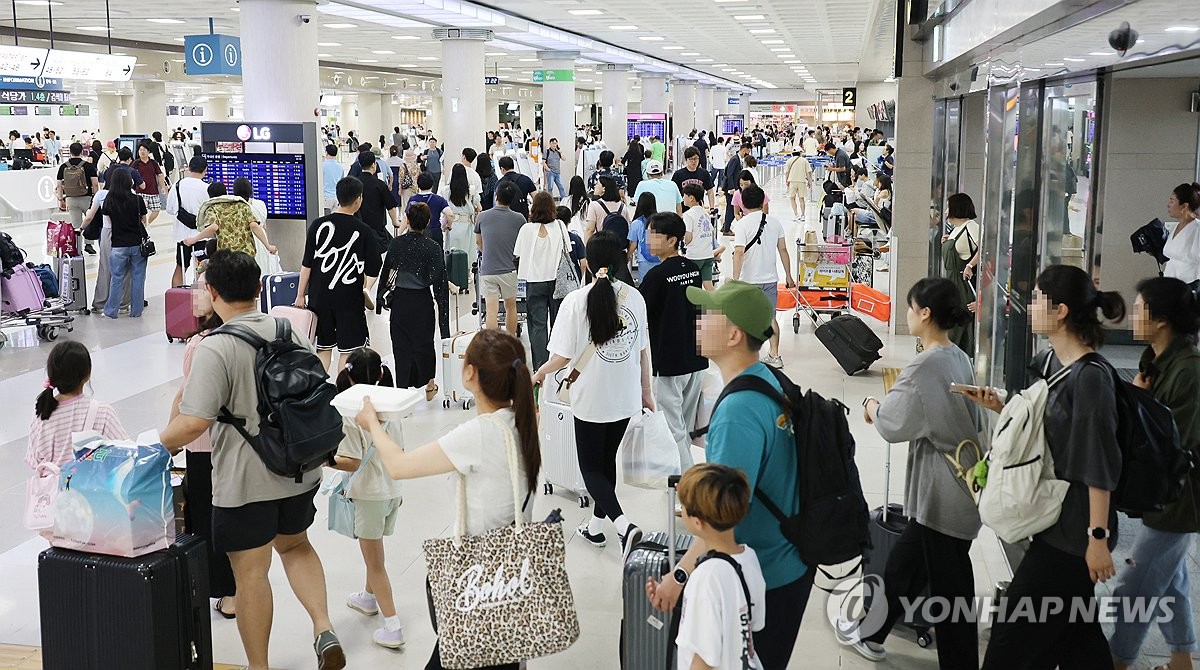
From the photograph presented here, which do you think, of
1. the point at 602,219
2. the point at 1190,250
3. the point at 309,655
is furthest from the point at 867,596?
the point at 602,219

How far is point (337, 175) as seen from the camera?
50.2 feet

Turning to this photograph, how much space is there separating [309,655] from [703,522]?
7.87ft

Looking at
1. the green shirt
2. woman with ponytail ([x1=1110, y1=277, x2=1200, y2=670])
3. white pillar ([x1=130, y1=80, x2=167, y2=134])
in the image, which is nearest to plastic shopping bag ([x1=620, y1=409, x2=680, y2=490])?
woman with ponytail ([x1=1110, y1=277, x2=1200, y2=670])

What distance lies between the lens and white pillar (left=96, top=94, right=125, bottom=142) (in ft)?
147

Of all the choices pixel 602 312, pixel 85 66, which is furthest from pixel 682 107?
pixel 602 312

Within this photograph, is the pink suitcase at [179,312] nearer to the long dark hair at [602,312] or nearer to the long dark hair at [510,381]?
the long dark hair at [602,312]

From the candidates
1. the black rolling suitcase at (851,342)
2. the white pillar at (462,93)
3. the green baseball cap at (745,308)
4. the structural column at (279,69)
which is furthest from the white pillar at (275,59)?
the green baseball cap at (745,308)

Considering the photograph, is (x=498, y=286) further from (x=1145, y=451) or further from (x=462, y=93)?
(x=462, y=93)

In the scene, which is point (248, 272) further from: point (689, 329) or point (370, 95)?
point (370, 95)

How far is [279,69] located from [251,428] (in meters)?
9.22

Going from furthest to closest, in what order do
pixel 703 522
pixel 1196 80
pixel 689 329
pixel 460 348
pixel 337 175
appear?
1. pixel 337 175
2. pixel 1196 80
3. pixel 460 348
4. pixel 689 329
5. pixel 703 522

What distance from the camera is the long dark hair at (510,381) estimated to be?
327 centimetres

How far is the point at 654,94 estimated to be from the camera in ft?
131

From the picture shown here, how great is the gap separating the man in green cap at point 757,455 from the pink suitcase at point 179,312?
779 centimetres
